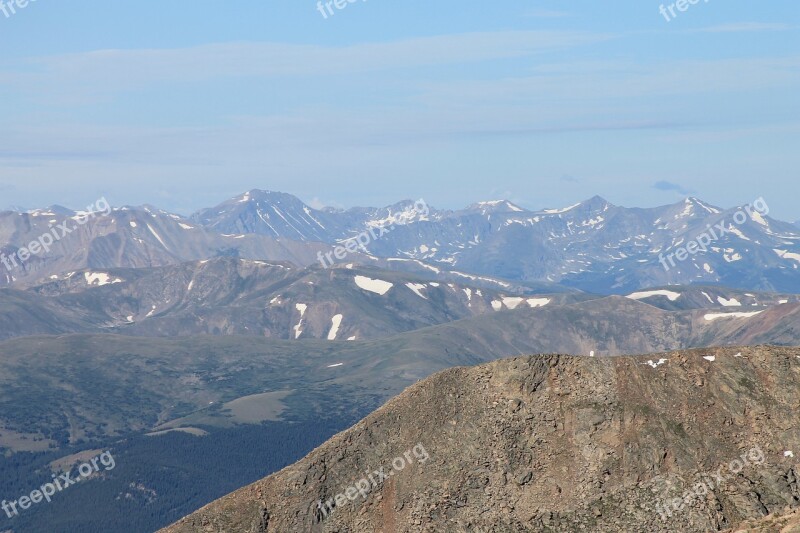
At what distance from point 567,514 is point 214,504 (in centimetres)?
5202

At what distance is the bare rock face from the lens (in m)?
147

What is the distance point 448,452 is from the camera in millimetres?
159375

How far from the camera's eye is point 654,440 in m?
154

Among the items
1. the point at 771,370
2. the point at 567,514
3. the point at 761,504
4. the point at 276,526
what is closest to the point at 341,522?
the point at 276,526

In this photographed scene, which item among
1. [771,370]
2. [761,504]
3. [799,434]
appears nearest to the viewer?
[761,504]

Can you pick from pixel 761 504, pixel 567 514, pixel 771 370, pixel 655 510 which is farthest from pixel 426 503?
pixel 771 370

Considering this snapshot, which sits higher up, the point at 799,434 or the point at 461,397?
the point at 461,397

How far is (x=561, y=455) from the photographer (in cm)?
15412

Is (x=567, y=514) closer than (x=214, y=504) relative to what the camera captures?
Yes

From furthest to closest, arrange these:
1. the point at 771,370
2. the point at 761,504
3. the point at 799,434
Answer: the point at 771,370, the point at 799,434, the point at 761,504

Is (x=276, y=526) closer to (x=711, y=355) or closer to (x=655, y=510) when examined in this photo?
(x=655, y=510)

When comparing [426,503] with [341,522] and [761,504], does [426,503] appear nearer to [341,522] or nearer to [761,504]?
[341,522]

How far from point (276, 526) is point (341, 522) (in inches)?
370

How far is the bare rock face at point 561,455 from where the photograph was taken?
14712 centimetres
